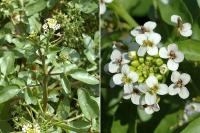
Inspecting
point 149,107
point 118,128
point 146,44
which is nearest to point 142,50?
point 146,44

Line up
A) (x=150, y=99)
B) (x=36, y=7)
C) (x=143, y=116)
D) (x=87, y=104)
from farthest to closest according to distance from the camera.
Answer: (x=143, y=116)
(x=36, y=7)
(x=87, y=104)
(x=150, y=99)

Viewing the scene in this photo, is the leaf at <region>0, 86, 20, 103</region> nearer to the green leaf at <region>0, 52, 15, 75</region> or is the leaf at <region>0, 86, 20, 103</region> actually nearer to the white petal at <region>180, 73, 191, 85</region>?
the green leaf at <region>0, 52, 15, 75</region>

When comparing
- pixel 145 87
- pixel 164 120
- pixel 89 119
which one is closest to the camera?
pixel 145 87

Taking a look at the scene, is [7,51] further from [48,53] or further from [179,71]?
[179,71]

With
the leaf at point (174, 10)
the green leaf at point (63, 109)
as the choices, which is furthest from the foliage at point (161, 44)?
the green leaf at point (63, 109)

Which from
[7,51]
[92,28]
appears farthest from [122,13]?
[7,51]

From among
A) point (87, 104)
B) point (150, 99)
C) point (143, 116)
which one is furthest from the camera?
point (143, 116)

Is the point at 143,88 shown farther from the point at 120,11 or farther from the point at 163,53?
the point at 120,11
